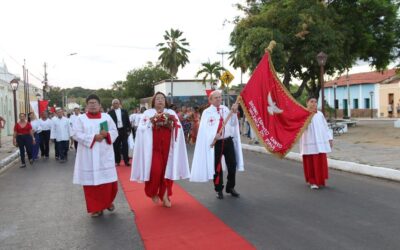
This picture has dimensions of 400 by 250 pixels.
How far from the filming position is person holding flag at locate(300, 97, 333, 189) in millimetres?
8773

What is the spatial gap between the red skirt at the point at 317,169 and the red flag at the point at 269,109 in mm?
636

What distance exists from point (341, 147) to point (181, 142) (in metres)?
9.43

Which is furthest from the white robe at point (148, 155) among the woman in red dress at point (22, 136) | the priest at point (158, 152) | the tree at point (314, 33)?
the tree at point (314, 33)

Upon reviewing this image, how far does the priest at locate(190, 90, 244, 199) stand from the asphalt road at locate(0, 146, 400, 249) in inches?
17.2

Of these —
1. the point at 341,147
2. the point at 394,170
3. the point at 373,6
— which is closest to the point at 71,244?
the point at 394,170

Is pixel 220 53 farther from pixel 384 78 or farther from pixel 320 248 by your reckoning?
pixel 320 248

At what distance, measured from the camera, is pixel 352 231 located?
5688 mm

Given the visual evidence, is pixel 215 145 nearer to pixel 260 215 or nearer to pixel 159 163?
pixel 159 163

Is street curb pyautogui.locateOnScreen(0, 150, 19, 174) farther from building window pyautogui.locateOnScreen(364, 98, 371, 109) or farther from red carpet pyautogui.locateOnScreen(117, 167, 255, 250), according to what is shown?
building window pyautogui.locateOnScreen(364, 98, 371, 109)

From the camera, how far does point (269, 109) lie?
27.7ft

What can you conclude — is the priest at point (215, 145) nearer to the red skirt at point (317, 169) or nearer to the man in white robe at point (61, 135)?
the red skirt at point (317, 169)

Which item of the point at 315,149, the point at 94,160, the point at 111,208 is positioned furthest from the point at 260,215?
the point at 315,149

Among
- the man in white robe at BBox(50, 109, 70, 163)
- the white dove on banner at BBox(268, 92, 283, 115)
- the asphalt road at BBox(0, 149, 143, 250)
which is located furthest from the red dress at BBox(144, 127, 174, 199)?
the man in white robe at BBox(50, 109, 70, 163)

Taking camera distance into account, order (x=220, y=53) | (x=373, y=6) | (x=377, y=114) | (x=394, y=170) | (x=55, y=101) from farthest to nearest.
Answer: (x=55, y=101) < (x=220, y=53) < (x=377, y=114) < (x=373, y=6) < (x=394, y=170)
